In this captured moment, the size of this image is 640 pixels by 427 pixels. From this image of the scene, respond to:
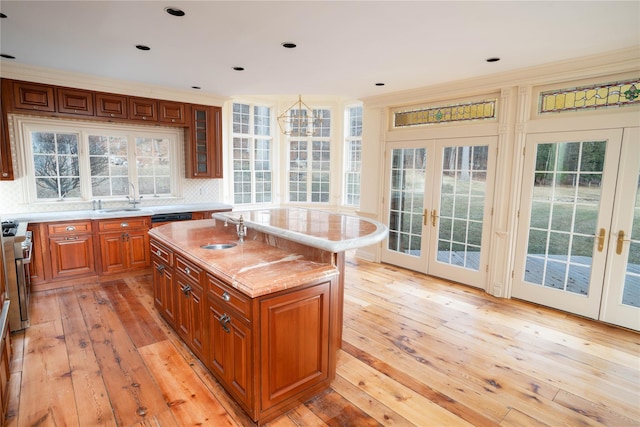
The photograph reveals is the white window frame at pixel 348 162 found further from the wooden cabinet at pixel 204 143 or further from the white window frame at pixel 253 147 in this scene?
the wooden cabinet at pixel 204 143

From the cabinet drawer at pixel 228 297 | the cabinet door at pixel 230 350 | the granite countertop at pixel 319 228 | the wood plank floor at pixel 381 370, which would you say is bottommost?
the wood plank floor at pixel 381 370

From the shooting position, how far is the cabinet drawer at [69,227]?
4.04 m

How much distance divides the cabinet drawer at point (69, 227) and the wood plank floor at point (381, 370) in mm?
791

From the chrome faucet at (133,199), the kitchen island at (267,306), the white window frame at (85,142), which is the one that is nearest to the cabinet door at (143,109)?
the white window frame at (85,142)

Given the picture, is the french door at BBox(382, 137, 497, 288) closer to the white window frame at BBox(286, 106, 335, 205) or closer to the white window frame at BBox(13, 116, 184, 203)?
the white window frame at BBox(286, 106, 335, 205)

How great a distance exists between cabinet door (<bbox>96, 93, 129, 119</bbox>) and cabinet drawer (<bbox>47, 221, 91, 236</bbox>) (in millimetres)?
1516

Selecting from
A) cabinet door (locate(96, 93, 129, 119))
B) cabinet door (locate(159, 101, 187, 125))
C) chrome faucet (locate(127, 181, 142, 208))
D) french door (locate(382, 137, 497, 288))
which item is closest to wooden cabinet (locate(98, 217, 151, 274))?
chrome faucet (locate(127, 181, 142, 208))

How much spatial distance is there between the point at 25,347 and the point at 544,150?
548 centimetres

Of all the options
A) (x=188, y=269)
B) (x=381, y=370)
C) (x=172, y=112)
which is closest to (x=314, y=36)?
(x=188, y=269)

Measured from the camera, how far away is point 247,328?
1.93 m

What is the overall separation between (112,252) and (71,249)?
0.45 metres

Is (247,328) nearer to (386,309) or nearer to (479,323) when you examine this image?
(386,309)

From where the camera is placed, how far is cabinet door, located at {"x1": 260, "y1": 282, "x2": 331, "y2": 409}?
1.96 m

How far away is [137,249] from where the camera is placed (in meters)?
4.65
